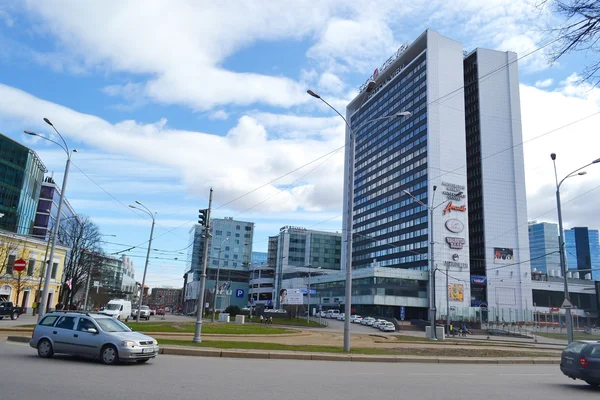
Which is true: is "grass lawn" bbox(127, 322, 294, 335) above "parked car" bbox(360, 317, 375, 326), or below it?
below

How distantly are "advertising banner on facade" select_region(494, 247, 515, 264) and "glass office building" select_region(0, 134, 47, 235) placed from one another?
9542 cm

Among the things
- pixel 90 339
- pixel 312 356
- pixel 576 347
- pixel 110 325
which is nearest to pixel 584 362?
pixel 576 347

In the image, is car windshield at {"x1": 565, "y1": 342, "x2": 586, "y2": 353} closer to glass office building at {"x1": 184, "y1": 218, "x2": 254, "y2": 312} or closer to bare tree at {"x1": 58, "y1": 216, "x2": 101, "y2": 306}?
bare tree at {"x1": 58, "y1": 216, "x2": 101, "y2": 306}

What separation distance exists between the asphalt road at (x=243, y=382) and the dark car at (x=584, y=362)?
0.32 m

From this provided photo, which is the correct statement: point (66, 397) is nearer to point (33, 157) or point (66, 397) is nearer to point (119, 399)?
point (119, 399)

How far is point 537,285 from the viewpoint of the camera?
107 m

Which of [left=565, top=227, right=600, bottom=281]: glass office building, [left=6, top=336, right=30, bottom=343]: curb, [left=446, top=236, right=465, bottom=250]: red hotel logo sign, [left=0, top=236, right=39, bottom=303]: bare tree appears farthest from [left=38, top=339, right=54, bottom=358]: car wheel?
[left=565, top=227, right=600, bottom=281]: glass office building

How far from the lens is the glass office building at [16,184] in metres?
79.8

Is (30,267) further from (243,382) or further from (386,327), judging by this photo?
(243,382)

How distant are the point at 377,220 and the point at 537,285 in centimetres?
4201

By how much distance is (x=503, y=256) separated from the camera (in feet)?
346

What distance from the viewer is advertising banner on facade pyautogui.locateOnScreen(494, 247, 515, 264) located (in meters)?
105

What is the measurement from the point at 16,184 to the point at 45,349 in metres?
81.9

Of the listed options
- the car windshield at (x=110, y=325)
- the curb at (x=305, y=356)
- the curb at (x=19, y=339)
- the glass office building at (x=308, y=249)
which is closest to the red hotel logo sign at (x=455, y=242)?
the glass office building at (x=308, y=249)
